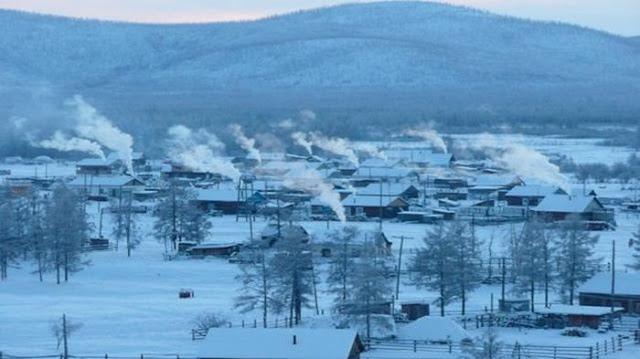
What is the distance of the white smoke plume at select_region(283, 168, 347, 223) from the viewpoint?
46875 mm

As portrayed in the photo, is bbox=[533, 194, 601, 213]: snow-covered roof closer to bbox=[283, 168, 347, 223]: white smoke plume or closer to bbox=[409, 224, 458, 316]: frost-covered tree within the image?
bbox=[283, 168, 347, 223]: white smoke plume

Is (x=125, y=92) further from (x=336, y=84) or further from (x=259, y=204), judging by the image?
(x=259, y=204)

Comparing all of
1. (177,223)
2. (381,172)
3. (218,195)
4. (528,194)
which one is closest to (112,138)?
(381,172)

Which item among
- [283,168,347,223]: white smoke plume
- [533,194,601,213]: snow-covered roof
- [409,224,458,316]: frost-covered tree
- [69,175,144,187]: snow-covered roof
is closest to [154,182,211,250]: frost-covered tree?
[283,168,347,223]: white smoke plume

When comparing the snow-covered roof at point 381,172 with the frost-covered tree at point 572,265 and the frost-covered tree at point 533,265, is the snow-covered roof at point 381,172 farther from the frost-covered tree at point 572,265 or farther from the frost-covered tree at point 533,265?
the frost-covered tree at point 572,265

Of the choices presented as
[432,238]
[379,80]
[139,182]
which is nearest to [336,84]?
[379,80]

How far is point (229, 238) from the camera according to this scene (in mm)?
41781

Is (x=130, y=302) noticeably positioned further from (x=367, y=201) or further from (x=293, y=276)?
(x=367, y=201)

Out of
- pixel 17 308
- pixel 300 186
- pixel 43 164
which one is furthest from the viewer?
pixel 43 164

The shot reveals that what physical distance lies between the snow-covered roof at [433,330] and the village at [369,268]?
3 cm

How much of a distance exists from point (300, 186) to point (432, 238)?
1066 inches

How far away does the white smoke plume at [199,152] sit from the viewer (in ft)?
202

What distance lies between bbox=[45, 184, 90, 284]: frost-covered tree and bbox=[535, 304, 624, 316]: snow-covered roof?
11.4m

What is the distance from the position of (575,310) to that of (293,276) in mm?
5387
